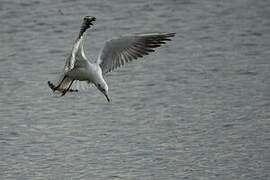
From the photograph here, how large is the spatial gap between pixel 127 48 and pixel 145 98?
1.59m

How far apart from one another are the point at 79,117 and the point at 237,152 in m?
1.74

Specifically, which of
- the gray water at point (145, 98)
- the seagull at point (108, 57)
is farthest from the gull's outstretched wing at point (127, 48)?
the gray water at point (145, 98)

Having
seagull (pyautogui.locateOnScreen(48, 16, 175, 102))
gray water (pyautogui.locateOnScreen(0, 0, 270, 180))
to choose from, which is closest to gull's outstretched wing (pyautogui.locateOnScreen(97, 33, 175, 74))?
seagull (pyautogui.locateOnScreen(48, 16, 175, 102))

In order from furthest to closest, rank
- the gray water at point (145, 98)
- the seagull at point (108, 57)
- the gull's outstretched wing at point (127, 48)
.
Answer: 1. the gray water at point (145, 98)
2. the gull's outstretched wing at point (127, 48)
3. the seagull at point (108, 57)

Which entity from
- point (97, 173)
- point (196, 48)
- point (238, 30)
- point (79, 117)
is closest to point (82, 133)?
point (79, 117)

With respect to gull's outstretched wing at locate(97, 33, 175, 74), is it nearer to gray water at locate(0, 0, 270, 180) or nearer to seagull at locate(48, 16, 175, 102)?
seagull at locate(48, 16, 175, 102)

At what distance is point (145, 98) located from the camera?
35.4 ft

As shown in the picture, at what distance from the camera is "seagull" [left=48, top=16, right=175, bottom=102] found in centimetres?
906

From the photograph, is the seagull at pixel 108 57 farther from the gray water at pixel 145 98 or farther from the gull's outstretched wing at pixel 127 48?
the gray water at pixel 145 98

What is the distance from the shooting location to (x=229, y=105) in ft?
34.8

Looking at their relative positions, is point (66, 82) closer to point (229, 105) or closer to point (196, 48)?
point (229, 105)

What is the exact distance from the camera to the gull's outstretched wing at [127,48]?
30.1ft

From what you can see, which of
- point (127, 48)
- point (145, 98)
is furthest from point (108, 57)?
point (145, 98)

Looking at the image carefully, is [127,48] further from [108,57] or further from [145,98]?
[145,98]
